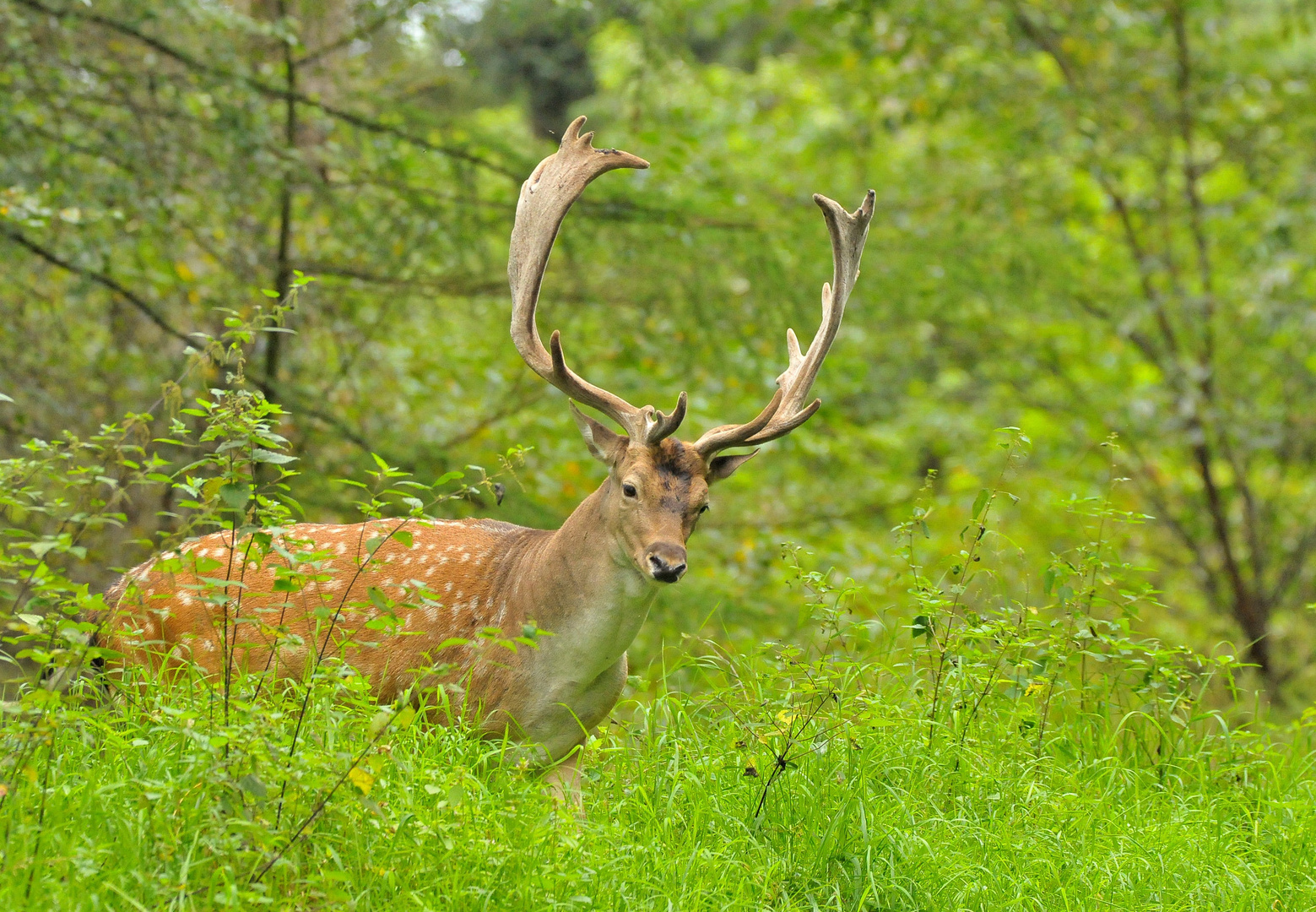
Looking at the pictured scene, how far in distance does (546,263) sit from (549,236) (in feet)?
0.38

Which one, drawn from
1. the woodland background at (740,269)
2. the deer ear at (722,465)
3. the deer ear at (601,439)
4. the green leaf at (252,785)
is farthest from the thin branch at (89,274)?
the green leaf at (252,785)

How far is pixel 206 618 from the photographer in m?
4.98

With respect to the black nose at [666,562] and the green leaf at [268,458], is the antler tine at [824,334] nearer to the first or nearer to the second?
the black nose at [666,562]

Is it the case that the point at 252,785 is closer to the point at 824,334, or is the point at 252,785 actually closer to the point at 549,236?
the point at 549,236

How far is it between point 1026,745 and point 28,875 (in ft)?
10.6

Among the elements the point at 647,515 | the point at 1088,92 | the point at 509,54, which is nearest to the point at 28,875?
the point at 647,515

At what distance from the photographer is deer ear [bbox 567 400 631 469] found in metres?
5.35

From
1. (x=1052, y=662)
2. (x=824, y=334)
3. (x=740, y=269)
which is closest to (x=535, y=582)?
(x=824, y=334)

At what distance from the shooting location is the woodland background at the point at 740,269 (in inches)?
323

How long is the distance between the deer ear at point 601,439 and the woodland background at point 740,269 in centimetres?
117

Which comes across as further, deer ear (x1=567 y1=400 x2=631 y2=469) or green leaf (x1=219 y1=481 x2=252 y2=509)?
deer ear (x1=567 y1=400 x2=631 y2=469)

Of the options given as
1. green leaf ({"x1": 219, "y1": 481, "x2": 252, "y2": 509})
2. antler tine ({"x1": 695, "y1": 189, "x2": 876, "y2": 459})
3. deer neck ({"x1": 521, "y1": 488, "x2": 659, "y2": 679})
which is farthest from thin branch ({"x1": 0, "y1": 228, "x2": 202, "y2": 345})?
green leaf ({"x1": 219, "y1": 481, "x2": 252, "y2": 509})

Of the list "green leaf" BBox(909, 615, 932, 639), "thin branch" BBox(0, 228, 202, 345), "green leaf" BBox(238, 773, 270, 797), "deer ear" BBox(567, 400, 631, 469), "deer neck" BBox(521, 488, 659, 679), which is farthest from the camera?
"thin branch" BBox(0, 228, 202, 345)

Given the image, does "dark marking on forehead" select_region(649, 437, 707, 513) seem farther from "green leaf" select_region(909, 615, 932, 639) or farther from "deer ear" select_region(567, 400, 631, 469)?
"green leaf" select_region(909, 615, 932, 639)
